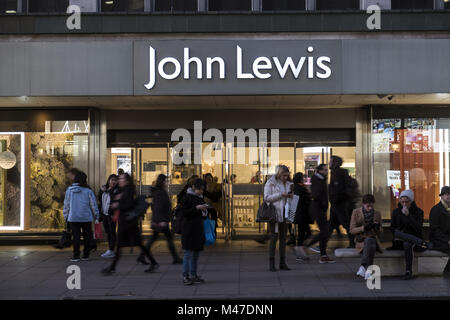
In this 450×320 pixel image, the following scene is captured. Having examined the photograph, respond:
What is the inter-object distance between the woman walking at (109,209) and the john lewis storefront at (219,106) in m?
1.78

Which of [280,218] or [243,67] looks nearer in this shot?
[280,218]

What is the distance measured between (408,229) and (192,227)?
3.57 meters

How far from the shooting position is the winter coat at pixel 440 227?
9.25m

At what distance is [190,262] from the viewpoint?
895 cm

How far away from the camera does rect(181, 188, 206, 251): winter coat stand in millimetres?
8648

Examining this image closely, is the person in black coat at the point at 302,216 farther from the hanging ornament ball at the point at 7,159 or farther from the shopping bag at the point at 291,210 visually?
the hanging ornament ball at the point at 7,159

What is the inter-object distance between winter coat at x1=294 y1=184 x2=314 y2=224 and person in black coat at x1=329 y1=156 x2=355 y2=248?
0.50 metres

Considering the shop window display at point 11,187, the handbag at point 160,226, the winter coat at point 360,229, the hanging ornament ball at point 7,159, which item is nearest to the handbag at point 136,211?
the handbag at point 160,226

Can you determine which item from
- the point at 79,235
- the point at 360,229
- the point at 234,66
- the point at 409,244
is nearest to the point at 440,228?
the point at 409,244

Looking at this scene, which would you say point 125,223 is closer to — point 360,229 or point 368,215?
point 360,229

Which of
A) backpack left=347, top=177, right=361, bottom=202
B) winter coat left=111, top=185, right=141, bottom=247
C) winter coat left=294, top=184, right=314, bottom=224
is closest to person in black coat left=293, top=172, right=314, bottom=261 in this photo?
winter coat left=294, top=184, right=314, bottom=224

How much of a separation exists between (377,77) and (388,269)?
4247mm

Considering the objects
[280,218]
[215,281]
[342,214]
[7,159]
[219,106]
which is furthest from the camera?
[7,159]
